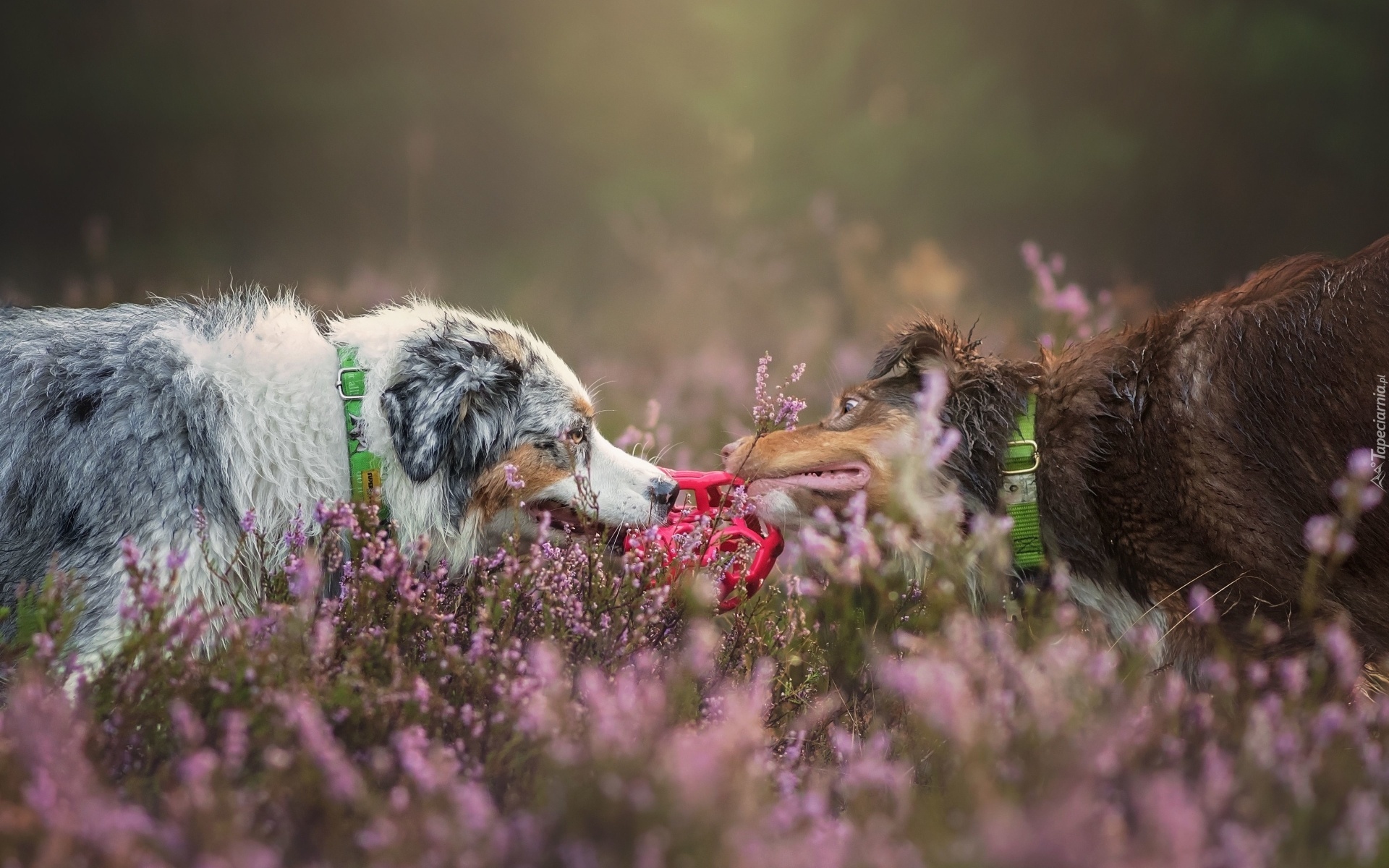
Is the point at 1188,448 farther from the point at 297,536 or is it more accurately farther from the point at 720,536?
the point at 297,536

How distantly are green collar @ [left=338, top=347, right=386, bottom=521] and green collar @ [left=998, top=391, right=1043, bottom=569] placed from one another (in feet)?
7.36

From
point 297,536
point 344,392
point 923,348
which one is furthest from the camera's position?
point 923,348

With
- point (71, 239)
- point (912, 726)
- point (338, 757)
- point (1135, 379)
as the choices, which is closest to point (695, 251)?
point (71, 239)

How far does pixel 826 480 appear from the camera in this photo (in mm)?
3703

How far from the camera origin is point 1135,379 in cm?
343

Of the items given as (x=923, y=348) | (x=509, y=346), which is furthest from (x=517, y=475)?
(x=923, y=348)

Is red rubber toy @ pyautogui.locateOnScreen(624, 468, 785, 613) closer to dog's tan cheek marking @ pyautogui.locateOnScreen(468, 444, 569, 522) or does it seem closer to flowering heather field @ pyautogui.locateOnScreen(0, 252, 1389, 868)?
flowering heather field @ pyautogui.locateOnScreen(0, 252, 1389, 868)

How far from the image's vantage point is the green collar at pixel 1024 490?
3486 mm

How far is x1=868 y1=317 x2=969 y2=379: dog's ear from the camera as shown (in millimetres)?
3744

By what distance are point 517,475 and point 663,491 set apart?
1.80 ft

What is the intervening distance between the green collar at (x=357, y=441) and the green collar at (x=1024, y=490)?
7.36 ft

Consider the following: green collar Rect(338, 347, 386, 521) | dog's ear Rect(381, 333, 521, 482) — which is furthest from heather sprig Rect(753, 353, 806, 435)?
green collar Rect(338, 347, 386, 521)

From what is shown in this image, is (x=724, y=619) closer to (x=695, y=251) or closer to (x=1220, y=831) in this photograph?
(x=1220, y=831)

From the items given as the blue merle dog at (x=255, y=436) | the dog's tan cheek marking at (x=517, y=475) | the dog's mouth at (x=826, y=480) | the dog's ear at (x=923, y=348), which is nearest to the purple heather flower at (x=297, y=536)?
the blue merle dog at (x=255, y=436)
